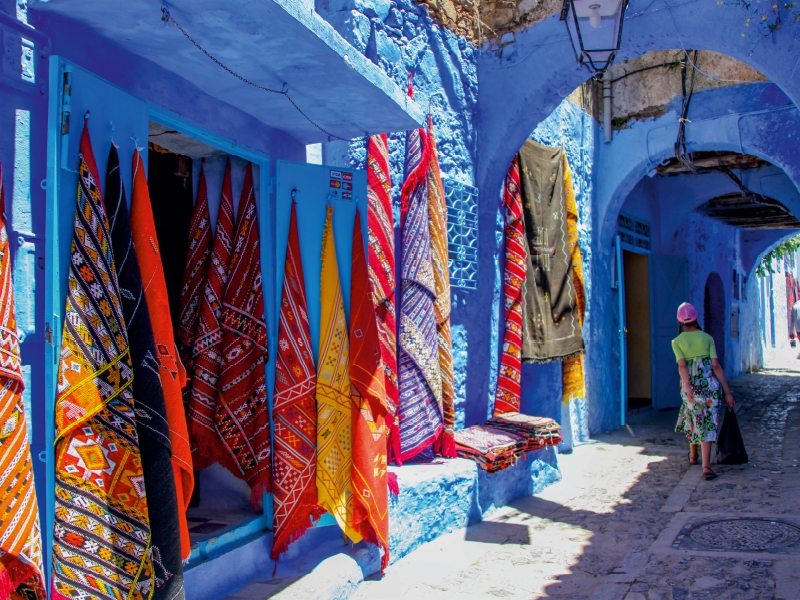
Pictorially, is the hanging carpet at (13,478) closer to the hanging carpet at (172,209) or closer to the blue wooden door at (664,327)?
the hanging carpet at (172,209)

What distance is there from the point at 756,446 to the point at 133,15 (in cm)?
720

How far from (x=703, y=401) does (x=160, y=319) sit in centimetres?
496

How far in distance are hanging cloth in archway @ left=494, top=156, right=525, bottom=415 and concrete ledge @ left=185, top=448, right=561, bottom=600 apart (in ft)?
1.82

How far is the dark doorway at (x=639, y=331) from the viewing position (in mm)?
10172

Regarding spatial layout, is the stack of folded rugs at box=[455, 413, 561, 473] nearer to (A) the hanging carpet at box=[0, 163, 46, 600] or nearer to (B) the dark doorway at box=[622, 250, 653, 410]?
(A) the hanging carpet at box=[0, 163, 46, 600]

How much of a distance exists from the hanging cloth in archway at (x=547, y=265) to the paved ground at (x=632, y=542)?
1225 millimetres

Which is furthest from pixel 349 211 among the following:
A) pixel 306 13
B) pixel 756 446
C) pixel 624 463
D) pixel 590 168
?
pixel 756 446

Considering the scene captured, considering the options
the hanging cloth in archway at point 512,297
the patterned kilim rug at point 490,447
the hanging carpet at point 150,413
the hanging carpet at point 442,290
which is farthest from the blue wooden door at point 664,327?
the hanging carpet at point 150,413

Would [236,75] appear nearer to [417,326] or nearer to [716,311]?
[417,326]

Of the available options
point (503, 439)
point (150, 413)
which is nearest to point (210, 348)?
point (150, 413)

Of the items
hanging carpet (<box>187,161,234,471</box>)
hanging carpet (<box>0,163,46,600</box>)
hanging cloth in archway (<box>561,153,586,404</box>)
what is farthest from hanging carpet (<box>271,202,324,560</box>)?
hanging cloth in archway (<box>561,153,586,404</box>)

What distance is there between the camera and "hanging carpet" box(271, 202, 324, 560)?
3406 mm

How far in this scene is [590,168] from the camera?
798 centimetres

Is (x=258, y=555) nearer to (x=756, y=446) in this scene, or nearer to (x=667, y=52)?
(x=756, y=446)
